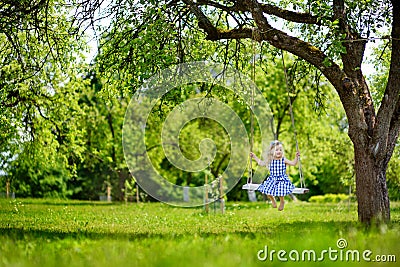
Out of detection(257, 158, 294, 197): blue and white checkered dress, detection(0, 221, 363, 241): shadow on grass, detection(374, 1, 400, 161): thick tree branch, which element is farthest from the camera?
detection(257, 158, 294, 197): blue and white checkered dress

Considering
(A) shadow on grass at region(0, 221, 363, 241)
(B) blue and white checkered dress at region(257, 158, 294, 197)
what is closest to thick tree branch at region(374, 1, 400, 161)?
(A) shadow on grass at region(0, 221, 363, 241)

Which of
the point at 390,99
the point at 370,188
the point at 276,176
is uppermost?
the point at 390,99

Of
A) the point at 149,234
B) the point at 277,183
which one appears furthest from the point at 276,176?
the point at 149,234

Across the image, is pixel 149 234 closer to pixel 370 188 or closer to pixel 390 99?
pixel 370 188

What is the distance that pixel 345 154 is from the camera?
25.3 meters

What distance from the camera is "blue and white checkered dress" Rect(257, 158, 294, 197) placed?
38.9 ft

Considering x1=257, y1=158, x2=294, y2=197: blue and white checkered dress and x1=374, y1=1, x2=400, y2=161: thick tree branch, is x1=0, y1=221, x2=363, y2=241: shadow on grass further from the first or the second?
Answer: x1=257, y1=158, x2=294, y2=197: blue and white checkered dress

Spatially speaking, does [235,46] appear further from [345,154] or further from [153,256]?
[345,154]

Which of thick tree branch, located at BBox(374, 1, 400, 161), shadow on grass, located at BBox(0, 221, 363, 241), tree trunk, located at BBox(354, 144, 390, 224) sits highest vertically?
thick tree branch, located at BBox(374, 1, 400, 161)

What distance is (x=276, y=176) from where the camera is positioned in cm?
1234

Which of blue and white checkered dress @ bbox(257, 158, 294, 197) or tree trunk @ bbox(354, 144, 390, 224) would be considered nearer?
tree trunk @ bbox(354, 144, 390, 224)

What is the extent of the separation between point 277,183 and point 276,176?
27 cm

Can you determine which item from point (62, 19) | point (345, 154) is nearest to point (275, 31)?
point (62, 19)

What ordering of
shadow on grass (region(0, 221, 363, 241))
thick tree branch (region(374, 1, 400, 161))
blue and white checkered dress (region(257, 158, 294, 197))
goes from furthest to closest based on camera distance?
blue and white checkered dress (region(257, 158, 294, 197)) < thick tree branch (region(374, 1, 400, 161)) < shadow on grass (region(0, 221, 363, 241))
